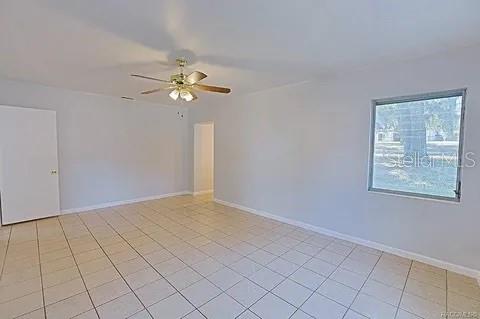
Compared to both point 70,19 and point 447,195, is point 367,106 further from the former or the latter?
point 70,19

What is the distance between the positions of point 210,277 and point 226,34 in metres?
2.44

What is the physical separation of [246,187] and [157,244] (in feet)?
7.23

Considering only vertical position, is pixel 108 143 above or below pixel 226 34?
below

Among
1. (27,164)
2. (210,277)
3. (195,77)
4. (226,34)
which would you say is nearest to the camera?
(226,34)

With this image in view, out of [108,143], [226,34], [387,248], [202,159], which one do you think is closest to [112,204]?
[108,143]

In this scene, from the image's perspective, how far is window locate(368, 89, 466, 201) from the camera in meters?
2.70

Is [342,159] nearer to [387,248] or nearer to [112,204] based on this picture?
[387,248]

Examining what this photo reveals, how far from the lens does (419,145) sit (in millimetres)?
2938

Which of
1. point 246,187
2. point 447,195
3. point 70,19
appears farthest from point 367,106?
point 70,19

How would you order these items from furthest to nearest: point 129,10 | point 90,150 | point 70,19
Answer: point 90,150
point 70,19
point 129,10

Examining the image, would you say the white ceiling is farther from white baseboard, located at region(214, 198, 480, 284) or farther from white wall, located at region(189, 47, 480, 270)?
white baseboard, located at region(214, 198, 480, 284)

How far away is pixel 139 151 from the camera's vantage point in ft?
18.5

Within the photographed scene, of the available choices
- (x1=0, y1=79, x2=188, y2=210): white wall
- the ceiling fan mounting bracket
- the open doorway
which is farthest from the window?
(x1=0, y1=79, x2=188, y2=210): white wall

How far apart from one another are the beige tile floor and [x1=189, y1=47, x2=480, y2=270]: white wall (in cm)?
36
